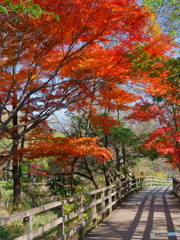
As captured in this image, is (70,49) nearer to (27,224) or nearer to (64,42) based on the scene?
(64,42)

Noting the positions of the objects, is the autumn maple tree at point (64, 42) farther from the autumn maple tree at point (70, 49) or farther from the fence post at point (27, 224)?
the fence post at point (27, 224)

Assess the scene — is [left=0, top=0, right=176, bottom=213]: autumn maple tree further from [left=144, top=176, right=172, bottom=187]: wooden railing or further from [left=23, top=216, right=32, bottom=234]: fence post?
[left=144, top=176, right=172, bottom=187]: wooden railing

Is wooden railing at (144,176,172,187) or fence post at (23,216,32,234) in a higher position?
fence post at (23,216,32,234)

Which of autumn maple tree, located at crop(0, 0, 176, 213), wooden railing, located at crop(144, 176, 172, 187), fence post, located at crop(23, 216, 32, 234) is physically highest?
autumn maple tree, located at crop(0, 0, 176, 213)

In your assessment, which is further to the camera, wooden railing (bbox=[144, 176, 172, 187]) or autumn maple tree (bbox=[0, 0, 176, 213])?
wooden railing (bbox=[144, 176, 172, 187])

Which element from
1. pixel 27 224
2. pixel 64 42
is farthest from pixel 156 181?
pixel 27 224

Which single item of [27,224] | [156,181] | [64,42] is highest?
[64,42]

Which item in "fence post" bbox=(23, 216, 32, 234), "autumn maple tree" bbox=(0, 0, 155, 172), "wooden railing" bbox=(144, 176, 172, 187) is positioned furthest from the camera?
"wooden railing" bbox=(144, 176, 172, 187)

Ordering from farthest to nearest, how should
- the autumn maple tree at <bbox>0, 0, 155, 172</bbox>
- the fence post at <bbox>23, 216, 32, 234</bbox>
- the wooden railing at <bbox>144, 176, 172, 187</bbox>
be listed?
1. the wooden railing at <bbox>144, 176, 172, 187</bbox>
2. the autumn maple tree at <bbox>0, 0, 155, 172</bbox>
3. the fence post at <bbox>23, 216, 32, 234</bbox>

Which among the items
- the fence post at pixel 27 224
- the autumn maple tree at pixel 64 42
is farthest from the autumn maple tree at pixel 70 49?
the fence post at pixel 27 224

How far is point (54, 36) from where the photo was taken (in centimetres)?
714

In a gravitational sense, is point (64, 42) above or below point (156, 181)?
above

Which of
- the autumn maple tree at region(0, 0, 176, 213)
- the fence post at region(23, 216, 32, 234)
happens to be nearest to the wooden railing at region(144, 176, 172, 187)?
the autumn maple tree at region(0, 0, 176, 213)

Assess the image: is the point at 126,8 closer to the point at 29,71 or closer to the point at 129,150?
the point at 29,71
